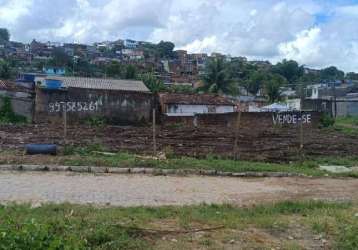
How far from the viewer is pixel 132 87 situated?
54719 mm

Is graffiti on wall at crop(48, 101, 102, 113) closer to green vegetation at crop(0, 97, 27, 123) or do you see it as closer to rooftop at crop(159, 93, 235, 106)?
green vegetation at crop(0, 97, 27, 123)

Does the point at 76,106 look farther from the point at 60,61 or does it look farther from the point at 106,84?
the point at 60,61

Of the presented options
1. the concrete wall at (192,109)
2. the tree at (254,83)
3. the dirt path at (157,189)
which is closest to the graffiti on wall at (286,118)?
the concrete wall at (192,109)

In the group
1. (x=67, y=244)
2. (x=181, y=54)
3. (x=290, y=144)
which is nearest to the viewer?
(x=67, y=244)

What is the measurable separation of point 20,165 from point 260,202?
6.79 m

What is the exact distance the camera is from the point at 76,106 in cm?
3694

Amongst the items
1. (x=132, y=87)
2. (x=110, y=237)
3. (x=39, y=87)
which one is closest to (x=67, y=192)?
(x=110, y=237)

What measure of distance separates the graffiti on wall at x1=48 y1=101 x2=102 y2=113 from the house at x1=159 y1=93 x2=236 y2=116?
11.6 metres

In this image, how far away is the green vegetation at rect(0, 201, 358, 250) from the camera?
5586 mm

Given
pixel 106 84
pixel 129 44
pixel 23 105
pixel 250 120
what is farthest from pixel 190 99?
pixel 129 44

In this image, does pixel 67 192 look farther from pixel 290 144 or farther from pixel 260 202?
pixel 290 144

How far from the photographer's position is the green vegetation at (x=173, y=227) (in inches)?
220

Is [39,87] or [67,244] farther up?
[39,87]

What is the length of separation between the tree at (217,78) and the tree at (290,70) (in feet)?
155
